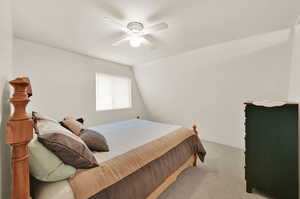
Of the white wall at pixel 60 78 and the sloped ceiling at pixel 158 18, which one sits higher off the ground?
the sloped ceiling at pixel 158 18

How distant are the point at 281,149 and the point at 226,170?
110cm

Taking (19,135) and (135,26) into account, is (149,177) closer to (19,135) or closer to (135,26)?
(19,135)

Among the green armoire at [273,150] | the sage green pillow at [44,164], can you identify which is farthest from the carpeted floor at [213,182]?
the sage green pillow at [44,164]

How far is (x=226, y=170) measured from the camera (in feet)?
7.57

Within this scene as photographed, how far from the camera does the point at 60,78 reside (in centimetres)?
298

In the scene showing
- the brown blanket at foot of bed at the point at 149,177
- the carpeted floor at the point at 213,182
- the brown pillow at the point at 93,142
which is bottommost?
the carpeted floor at the point at 213,182

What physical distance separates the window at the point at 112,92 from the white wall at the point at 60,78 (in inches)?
13.6

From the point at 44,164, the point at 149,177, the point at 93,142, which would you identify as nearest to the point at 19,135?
the point at 44,164

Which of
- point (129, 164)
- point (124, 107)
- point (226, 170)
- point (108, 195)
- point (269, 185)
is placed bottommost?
point (226, 170)

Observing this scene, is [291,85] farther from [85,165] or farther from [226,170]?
[85,165]

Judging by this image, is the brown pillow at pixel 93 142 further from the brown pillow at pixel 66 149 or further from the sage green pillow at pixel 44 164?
the sage green pillow at pixel 44 164

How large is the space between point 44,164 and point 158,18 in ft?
7.03

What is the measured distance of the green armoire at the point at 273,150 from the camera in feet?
4.69

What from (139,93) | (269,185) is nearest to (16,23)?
(139,93)
